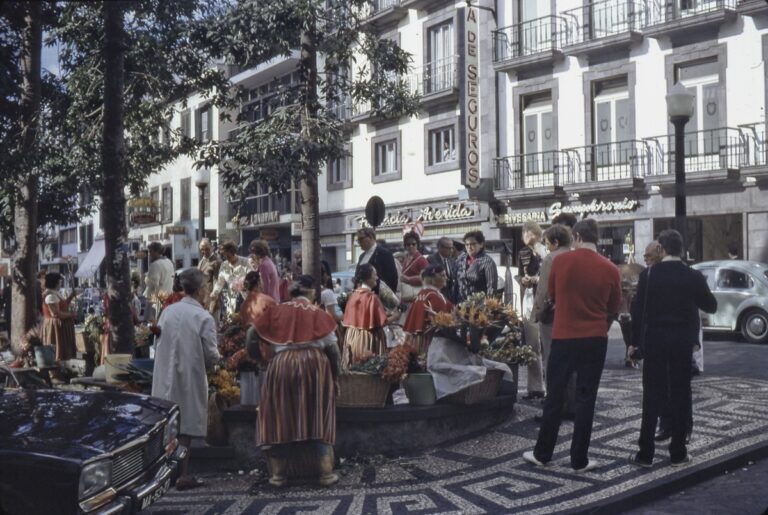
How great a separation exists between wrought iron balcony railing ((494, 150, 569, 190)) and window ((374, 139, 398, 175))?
4.62 m

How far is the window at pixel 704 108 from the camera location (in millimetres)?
20391

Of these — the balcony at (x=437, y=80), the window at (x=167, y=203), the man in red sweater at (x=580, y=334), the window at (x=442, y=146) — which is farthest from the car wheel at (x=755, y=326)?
the window at (x=167, y=203)

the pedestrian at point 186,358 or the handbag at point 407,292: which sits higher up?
the handbag at point 407,292

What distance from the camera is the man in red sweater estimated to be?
6305 mm

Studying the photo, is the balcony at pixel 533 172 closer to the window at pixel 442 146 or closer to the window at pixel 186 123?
the window at pixel 442 146

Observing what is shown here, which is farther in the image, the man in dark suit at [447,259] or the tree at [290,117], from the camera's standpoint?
the man in dark suit at [447,259]

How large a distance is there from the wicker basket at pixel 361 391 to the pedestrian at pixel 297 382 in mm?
648

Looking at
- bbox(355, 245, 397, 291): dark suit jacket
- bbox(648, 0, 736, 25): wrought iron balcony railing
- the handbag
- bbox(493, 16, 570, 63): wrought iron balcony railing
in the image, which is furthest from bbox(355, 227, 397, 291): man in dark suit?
bbox(493, 16, 570, 63): wrought iron balcony railing

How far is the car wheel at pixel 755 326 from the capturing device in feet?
53.6

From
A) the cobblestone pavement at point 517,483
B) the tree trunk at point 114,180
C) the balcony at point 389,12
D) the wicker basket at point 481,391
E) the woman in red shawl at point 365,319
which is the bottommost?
the cobblestone pavement at point 517,483

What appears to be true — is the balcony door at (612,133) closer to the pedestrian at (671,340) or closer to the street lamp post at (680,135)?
the street lamp post at (680,135)

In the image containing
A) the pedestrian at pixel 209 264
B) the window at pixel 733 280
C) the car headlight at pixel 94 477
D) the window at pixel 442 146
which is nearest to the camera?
the car headlight at pixel 94 477

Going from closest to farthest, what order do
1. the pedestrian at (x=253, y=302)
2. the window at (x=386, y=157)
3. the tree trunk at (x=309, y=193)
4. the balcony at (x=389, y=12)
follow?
the pedestrian at (x=253, y=302) < the tree trunk at (x=309, y=193) < the balcony at (x=389, y=12) < the window at (x=386, y=157)

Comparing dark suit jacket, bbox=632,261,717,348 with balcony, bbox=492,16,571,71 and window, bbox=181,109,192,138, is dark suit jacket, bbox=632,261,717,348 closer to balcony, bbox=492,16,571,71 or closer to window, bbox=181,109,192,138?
window, bbox=181,109,192,138
